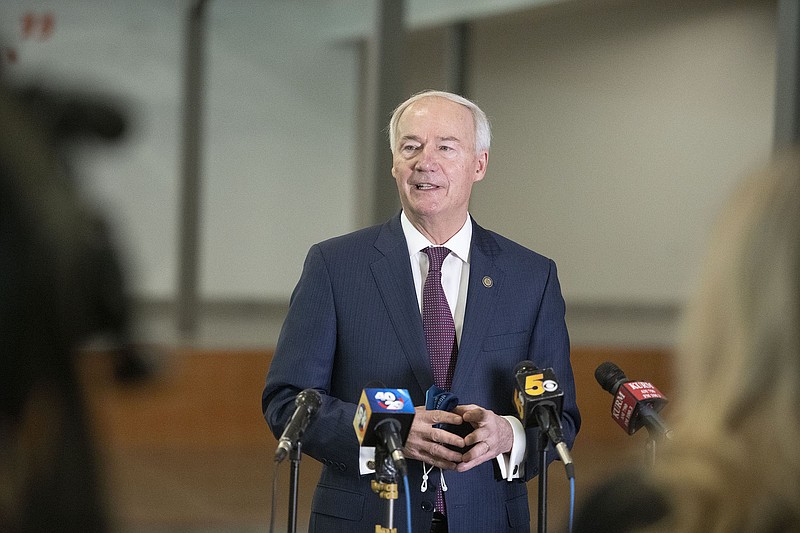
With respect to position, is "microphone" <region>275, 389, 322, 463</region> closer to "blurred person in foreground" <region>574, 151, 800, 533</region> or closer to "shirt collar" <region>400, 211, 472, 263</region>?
"shirt collar" <region>400, 211, 472, 263</region>

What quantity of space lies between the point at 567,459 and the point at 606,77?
6.86m

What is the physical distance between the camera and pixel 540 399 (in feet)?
7.29

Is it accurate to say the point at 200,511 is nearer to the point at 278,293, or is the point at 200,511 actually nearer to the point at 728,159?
the point at 278,293

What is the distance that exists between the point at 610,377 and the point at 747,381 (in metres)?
1.40

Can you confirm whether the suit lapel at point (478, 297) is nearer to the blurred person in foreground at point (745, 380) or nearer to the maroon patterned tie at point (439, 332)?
the maroon patterned tie at point (439, 332)

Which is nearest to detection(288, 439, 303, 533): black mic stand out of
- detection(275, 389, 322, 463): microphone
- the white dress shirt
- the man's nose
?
detection(275, 389, 322, 463): microphone

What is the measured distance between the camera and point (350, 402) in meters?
2.55

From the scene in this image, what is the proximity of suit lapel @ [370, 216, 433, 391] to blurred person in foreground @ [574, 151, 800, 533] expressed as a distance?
1.41 metres

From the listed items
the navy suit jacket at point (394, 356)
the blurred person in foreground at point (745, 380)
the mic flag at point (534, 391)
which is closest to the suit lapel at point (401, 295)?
the navy suit jacket at point (394, 356)

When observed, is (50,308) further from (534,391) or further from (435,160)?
A: (435,160)

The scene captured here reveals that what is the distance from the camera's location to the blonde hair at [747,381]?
1053 mm

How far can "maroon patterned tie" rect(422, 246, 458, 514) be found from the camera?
2549 millimetres

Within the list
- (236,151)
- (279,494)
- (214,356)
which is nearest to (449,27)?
(236,151)

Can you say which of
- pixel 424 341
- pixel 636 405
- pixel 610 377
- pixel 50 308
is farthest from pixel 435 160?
pixel 50 308
